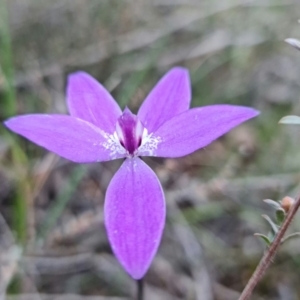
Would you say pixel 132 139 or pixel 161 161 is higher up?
pixel 132 139

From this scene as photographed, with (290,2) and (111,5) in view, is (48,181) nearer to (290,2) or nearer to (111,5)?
(111,5)

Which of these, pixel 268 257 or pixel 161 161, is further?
pixel 161 161

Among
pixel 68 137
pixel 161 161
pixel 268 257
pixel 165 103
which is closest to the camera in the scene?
pixel 268 257

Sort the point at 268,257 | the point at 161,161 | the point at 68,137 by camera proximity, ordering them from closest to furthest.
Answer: the point at 268,257
the point at 68,137
the point at 161,161

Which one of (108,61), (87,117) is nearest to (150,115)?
(87,117)

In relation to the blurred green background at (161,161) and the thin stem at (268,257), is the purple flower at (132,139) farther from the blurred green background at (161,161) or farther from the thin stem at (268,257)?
the blurred green background at (161,161)

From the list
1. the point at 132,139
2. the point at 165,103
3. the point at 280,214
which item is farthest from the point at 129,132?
the point at 280,214

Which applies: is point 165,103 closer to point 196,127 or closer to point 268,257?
point 196,127

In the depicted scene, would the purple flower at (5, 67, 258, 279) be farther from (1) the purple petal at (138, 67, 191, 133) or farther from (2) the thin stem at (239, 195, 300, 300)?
(2) the thin stem at (239, 195, 300, 300)
